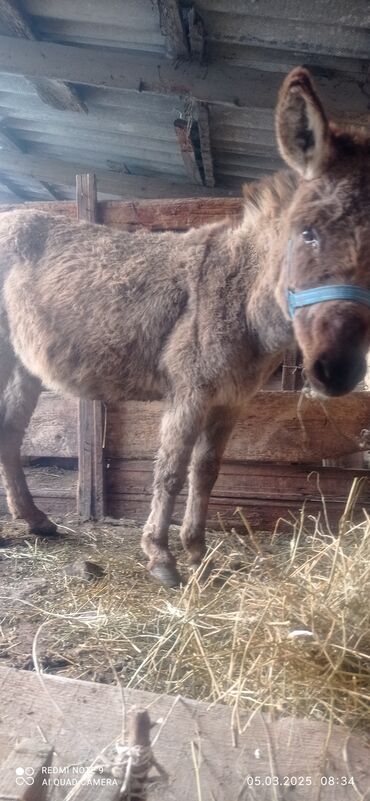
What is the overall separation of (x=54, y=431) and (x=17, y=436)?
0.52m

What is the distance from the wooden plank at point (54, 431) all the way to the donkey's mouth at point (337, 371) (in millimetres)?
2460

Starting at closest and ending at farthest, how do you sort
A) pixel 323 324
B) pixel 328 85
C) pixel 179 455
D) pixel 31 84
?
pixel 323 324 < pixel 179 455 < pixel 328 85 < pixel 31 84

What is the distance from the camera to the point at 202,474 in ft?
10.6

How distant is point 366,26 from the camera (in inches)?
129

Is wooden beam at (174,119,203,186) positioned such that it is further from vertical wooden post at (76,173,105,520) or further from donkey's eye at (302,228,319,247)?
donkey's eye at (302,228,319,247)

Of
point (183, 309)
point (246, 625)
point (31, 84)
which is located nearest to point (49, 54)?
point (31, 84)

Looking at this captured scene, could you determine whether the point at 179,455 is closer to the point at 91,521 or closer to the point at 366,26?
the point at 91,521

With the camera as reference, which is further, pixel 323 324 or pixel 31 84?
pixel 31 84

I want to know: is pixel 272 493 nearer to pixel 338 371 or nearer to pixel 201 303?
pixel 201 303

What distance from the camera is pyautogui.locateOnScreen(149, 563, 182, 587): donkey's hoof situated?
9.50ft

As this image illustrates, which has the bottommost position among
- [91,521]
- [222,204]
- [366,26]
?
[91,521]

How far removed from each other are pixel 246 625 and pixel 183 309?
177cm

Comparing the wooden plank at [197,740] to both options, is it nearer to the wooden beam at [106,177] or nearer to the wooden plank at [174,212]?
the wooden plank at [174,212]

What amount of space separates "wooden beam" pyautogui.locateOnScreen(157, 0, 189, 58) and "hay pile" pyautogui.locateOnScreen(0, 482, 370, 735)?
2.98 m
